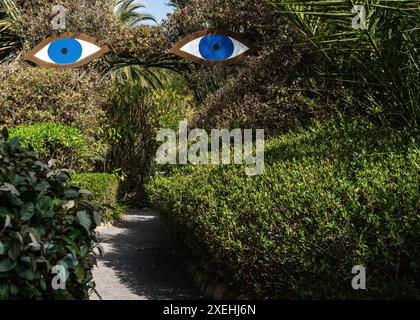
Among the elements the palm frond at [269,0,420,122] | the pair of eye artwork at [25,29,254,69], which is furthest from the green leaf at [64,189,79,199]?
the pair of eye artwork at [25,29,254,69]

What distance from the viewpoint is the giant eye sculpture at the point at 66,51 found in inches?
405

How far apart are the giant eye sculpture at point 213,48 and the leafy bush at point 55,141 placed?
247 centimetres

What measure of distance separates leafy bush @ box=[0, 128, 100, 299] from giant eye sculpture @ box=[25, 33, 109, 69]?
8.15 meters

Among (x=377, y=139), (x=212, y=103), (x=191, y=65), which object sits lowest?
(x=377, y=139)

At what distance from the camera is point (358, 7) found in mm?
3756

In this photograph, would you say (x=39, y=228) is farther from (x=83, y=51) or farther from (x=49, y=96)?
(x=83, y=51)

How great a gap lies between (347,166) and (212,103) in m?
3.93

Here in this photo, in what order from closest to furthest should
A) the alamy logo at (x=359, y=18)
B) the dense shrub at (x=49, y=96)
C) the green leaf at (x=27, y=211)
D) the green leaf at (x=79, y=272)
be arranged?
the green leaf at (x=27, y=211)
the green leaf at (x=79, y=272)
the alamy logo at (x=359, y=18)
the dense shrub at (x=49, y=96)

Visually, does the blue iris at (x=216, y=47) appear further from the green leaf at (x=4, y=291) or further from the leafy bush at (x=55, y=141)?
the green leaf at (x=4, y=291)

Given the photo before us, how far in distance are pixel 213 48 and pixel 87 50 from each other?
2.58 m
